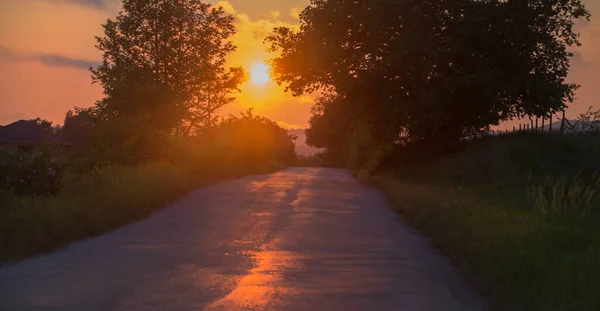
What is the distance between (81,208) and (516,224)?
9551 mm

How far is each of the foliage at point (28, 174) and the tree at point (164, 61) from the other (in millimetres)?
21145

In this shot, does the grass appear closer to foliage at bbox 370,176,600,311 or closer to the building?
foliage at bbox 370,176,600,311

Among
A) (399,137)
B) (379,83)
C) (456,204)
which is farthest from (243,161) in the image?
(456,204)

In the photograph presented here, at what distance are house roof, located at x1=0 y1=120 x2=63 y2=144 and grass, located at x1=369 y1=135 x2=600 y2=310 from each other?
132 ft

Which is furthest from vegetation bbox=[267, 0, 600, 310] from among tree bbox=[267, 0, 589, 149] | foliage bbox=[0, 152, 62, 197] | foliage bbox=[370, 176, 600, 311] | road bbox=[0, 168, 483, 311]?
foliage bbox=[0, 152, 62, 197]

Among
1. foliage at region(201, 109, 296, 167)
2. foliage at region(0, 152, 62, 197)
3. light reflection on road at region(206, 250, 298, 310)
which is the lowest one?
light reflection on road at region(206, 250, 298, 310)

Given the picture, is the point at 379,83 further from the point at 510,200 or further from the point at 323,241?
the point at 323,241

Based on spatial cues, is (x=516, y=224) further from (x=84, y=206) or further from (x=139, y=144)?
(x=139, y=144)

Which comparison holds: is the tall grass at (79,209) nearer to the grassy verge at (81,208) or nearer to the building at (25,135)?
the grassy verge at (81,208)

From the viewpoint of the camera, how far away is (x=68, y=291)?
296 inches

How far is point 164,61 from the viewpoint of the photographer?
43062 mm

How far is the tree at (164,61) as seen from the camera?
37.2 metres

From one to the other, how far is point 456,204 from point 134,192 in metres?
9.51

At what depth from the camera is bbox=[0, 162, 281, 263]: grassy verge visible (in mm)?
10523
